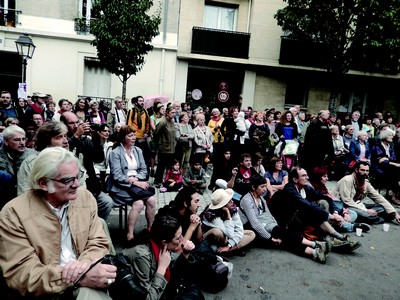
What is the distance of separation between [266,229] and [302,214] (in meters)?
0.67

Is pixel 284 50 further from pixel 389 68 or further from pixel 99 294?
pixel 99 294

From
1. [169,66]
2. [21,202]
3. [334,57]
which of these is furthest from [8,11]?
[21,202]

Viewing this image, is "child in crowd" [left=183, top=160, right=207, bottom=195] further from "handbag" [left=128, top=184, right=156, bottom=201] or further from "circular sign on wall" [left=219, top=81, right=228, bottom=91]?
"circular sign on wall" [left=219, top=81, right=228, bottom=91]

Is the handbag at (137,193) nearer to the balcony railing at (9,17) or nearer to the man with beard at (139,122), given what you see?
the man with beard at (139,122)

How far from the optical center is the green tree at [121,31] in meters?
11.2

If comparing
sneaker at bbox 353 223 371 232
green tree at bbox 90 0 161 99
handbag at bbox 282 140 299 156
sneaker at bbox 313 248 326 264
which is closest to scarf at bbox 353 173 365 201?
sneaker at bbox 353 223 371 232

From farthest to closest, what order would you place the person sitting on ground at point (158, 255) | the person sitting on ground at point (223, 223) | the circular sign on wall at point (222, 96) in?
the circular sign on wall at point (222, 96) → the person sitting on ground at point (223, 223) → the person sitting on ground at point (158, 255)

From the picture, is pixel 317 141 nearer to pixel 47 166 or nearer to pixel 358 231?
pixel 358 231

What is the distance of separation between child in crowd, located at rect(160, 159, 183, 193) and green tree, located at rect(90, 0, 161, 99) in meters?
5.13

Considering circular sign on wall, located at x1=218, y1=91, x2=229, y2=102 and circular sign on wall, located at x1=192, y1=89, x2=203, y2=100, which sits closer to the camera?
circular sign on wall, located at x1=218, y1=91, x2=229, y2=102

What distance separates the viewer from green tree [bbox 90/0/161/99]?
11.2 metres

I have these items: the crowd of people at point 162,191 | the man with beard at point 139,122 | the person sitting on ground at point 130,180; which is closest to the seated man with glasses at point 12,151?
the crowd of people at point 162,191

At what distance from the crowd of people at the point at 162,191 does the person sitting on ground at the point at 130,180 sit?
16 mm

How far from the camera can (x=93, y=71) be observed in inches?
618
